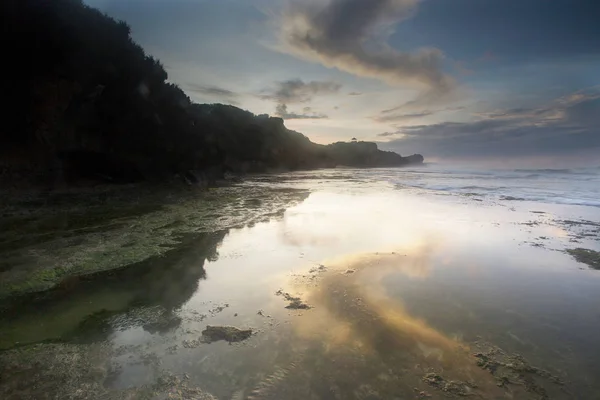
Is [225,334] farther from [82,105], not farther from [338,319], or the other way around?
[82,105]

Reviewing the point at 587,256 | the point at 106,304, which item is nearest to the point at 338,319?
the point at 106,304

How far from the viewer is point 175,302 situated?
557 centimetres

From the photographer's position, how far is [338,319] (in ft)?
16.3

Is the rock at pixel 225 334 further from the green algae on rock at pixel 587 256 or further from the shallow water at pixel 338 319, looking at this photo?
the green algae on rock at pixel 587 256

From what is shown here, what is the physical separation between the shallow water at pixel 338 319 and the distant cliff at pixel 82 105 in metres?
15.3

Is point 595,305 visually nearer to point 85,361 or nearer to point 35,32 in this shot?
point 85,361

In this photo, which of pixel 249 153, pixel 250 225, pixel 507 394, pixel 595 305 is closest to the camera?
pixel 507 394

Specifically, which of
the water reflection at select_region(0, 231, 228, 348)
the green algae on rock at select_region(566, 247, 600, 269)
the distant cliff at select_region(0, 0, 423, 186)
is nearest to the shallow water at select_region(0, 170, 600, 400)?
the water reflection at select_region(0, 231, 228, 348)

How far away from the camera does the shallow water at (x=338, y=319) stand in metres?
3.60

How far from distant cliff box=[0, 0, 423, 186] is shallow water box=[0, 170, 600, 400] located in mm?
15307

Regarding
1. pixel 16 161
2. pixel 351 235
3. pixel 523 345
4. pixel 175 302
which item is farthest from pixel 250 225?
pixel 16 161

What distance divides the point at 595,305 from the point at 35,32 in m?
25.6

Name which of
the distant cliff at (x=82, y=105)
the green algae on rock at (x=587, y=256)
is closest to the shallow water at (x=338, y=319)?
the green algae on rock at (x=587, y=256)

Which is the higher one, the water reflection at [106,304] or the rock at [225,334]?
the rock at [225,334]
